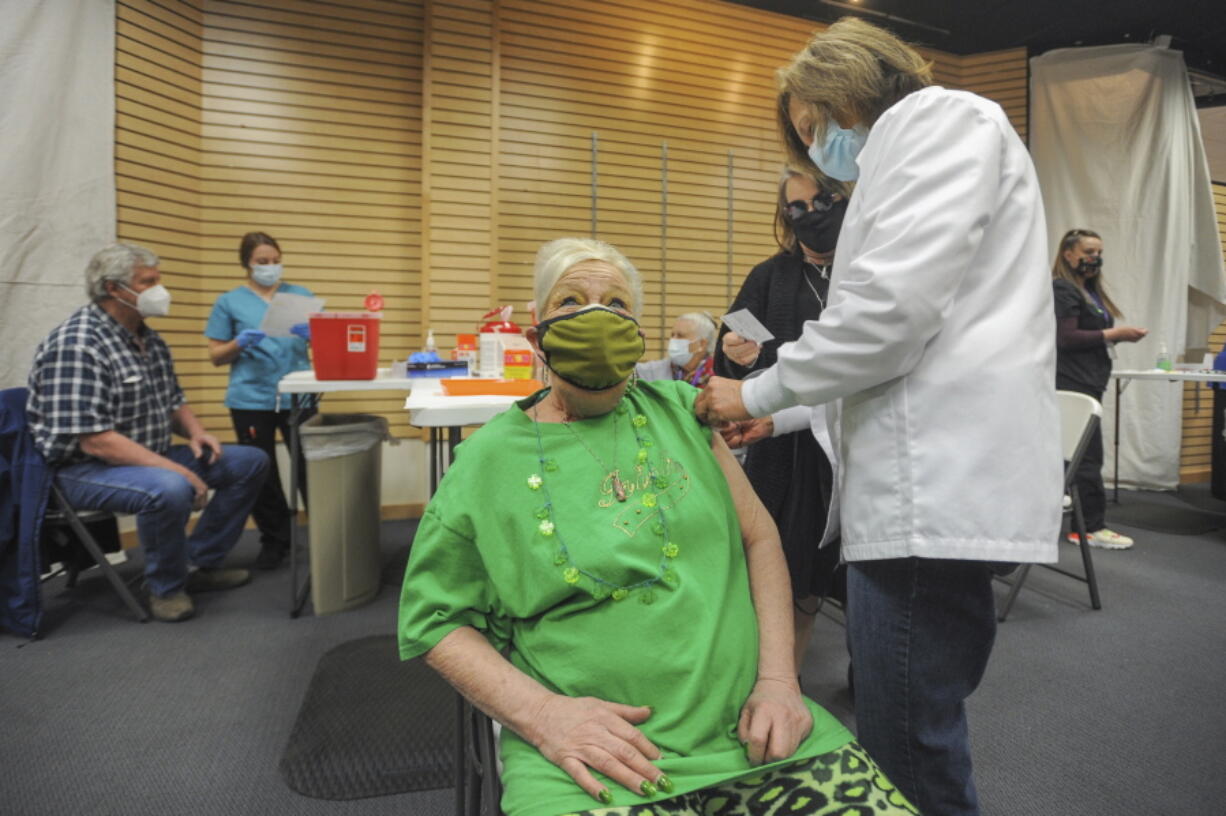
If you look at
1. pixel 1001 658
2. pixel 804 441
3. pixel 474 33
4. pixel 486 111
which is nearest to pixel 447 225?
pixel 486 111

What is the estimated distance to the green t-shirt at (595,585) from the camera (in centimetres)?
106

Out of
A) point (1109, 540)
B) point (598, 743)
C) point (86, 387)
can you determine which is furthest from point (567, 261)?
point (1109, 540)

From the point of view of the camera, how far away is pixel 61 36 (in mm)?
3689

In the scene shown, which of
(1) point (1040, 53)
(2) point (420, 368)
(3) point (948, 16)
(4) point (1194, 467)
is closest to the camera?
(2) point (420, 368)

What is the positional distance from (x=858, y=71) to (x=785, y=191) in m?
0.72

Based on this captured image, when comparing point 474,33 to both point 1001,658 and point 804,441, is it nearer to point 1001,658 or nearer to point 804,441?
point 804,441

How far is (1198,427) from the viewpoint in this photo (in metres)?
6.74

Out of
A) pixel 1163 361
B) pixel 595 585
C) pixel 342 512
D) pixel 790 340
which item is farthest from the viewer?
pixel 1163 361

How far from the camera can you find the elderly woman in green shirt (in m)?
1.00

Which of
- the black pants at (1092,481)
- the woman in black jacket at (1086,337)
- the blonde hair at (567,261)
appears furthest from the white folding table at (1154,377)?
the blonde hair at (567,261)

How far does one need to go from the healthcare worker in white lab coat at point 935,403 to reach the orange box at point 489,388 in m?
1.20

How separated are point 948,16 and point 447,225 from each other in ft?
14.6

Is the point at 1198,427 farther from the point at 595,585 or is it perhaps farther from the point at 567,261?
the point at 595,585

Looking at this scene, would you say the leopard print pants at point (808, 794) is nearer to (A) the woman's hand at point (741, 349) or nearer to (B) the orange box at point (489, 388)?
(A) the woman's hand at point (741, 349)
